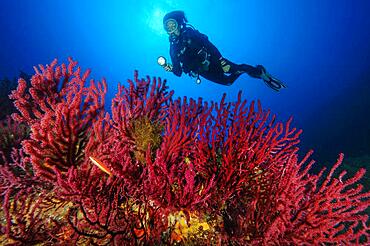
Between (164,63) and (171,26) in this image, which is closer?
(164,63)

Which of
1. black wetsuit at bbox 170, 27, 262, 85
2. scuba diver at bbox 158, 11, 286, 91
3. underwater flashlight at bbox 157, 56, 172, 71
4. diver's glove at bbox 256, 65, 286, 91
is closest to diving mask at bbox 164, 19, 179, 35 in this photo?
scuba diver at bbox 158, 11, 286, 91

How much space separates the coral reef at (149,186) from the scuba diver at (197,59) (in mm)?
6661

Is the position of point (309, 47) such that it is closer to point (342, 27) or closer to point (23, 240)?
point (342, 27)

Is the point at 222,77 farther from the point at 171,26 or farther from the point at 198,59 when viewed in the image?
the point at 171,26

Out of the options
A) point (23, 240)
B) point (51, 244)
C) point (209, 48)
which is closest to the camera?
point (23, 240)

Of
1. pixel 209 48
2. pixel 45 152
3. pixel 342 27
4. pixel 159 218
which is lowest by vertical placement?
pixel 159 218

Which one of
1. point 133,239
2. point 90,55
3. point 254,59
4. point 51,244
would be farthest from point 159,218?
point 254,59

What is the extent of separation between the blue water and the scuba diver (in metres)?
56.9

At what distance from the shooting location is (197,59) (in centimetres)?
950

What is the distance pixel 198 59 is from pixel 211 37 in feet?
305

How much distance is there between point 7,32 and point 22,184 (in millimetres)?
94663

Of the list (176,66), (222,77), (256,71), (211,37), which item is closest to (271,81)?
(256,71)

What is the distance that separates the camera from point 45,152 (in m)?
2.27

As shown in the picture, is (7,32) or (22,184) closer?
(22,184)
